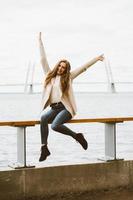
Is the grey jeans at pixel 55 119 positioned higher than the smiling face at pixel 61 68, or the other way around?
the smiling face at pixel 61 68

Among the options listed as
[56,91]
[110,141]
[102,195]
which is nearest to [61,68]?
[56,91]

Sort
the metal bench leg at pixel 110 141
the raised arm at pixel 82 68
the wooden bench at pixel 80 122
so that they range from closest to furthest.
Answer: the wooden bench at pixel 80 122 → the raised arm at pixel 82 68 → the metal bench leg at pixel 110 141

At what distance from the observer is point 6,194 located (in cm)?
650

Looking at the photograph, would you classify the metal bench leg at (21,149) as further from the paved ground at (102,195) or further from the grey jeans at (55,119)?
Answer: the paved ground at (102,195)

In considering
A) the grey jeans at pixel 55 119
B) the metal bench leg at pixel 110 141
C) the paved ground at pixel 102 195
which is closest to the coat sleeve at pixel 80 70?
the grey jeans at pixel 55 119

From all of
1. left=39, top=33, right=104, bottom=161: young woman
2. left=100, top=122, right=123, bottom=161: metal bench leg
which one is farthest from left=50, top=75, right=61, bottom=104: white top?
left=100, top=122, right=123, bottom=161: metal bench leg

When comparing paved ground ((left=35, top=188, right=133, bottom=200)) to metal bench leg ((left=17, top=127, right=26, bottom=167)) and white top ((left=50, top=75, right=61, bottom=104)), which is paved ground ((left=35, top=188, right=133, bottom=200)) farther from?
white top ((left=50, top=75, right=61, bottom=104))

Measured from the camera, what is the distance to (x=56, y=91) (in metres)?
6.73

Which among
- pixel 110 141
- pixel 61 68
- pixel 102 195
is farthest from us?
pixel 110 141

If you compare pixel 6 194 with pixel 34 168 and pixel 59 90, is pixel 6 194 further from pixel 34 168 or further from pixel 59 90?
pixel 59 90

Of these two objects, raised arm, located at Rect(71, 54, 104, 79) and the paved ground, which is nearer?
the paved ground

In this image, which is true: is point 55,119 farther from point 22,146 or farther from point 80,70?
point 80,70

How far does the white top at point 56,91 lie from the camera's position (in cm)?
672

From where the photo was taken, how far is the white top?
22.0ft
